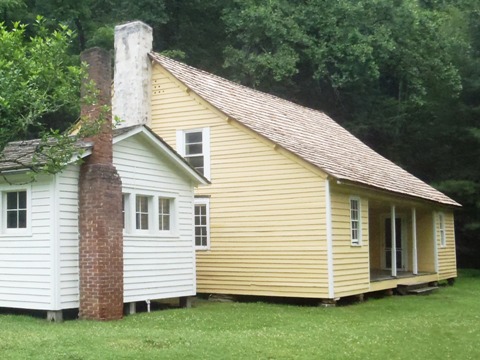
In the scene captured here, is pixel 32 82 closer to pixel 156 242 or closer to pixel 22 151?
pixel 22 151

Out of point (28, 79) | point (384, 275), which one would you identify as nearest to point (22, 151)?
point (28, 79)

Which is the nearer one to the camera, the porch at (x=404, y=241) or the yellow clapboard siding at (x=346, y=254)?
the yellow clapboard siding at (x=346, y=254)

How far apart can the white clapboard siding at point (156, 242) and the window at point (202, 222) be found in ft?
7.24

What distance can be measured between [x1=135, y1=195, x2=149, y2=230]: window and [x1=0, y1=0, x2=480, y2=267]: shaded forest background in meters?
15.8

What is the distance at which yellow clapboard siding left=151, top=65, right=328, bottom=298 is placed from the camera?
719 inches

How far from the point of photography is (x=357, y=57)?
3316 cm

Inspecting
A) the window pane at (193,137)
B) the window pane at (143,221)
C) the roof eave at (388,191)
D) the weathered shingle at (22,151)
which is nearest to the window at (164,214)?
the window pane at (143,221)

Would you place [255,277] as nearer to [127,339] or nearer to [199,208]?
[199,208]

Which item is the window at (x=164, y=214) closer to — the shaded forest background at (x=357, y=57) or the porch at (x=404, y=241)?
the porch at (x=404, y=241)

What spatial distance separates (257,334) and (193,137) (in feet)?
29.5

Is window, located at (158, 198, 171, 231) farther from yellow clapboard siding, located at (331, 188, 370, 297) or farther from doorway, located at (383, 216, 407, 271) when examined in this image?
doorway, located at (383, 216, 407, 271)

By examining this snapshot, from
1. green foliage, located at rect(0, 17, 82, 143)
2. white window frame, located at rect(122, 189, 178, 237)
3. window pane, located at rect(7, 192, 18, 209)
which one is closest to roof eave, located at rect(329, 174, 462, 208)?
white window frame, located at rect(122, 189, 178, 237)

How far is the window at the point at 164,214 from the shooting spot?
16.8 metres

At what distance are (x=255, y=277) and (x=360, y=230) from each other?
332cm
